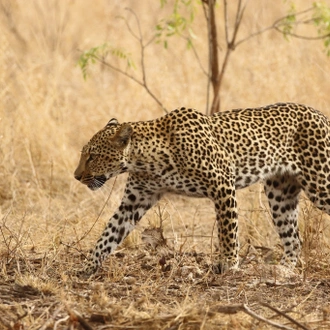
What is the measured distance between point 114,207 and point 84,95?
169 inches

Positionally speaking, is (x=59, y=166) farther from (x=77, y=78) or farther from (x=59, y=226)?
(x=77, y=78)

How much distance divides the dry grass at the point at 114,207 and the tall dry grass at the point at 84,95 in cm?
2

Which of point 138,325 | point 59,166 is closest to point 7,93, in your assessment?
point 59,166

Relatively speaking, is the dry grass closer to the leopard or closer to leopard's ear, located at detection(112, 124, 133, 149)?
the leopard

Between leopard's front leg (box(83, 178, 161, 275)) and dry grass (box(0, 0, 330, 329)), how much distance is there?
0.11m

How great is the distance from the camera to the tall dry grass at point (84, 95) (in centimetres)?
986

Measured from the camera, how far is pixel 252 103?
1345 centimetres

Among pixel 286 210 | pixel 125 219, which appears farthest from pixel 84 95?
pixel 125 219

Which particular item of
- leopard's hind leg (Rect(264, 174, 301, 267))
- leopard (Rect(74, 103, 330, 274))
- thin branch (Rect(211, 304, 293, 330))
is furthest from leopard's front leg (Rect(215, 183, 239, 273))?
thin branch (Rect(211, 304, 293, 330))

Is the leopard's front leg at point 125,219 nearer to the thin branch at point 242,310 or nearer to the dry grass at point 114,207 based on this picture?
the dry grass at point 114,207

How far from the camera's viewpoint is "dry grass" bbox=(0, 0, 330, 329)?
21.5 ft

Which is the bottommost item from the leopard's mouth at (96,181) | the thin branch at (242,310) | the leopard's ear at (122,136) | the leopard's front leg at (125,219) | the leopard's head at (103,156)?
the thin branch at (242,310)

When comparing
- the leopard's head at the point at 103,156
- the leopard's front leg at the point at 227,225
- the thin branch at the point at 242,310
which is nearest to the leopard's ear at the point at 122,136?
the leopard's head at the point at 103,156

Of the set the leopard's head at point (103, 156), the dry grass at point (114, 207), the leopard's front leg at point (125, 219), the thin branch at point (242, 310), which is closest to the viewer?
the thin branch at point (242, 310)
